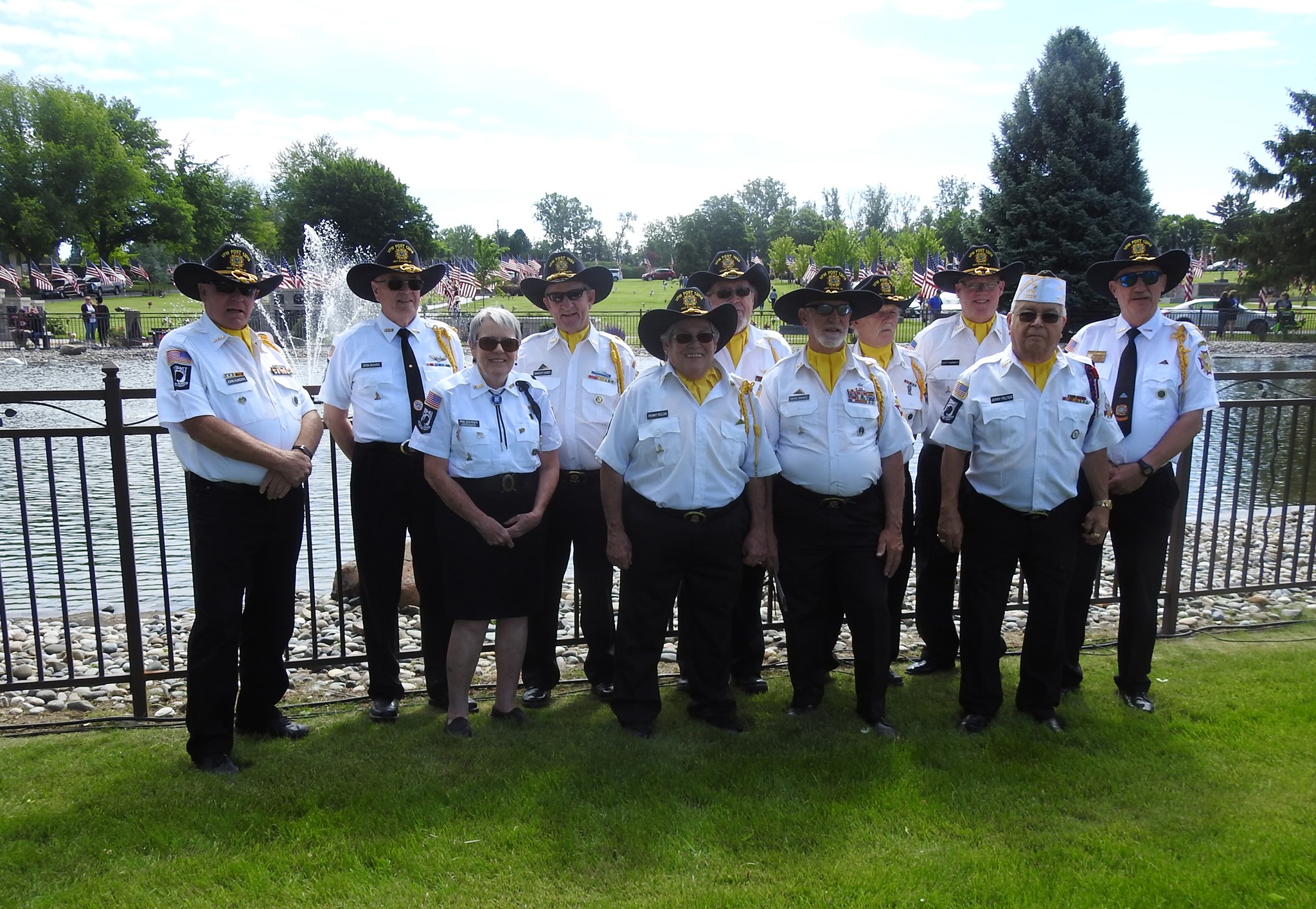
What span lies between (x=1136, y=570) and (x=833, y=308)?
210 centimetres

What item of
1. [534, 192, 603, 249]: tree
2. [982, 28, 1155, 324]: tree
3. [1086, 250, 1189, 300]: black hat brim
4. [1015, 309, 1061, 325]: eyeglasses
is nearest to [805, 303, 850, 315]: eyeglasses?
[1015, 309, 1061, 325]: eyeglasses

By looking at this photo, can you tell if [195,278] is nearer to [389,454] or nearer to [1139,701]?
[389,454]

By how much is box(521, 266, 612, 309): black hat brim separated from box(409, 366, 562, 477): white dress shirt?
87cm

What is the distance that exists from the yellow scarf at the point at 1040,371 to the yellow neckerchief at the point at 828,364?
851mm

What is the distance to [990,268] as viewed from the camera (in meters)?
5.20

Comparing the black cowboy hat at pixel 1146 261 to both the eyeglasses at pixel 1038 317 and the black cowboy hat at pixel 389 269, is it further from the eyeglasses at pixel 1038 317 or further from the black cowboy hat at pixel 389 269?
the black cowboy hat at pixel 389 269

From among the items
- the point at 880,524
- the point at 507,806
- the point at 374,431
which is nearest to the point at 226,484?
Answer: the point at 374,431

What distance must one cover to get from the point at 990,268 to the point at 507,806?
387 centimetres

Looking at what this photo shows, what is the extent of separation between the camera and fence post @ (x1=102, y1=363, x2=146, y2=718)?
4184 mm

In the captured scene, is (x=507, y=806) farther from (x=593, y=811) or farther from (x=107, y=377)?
(x=107, y=377)

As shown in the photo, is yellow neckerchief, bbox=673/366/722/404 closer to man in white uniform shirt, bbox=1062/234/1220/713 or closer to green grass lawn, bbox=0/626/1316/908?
green grass lawn, bbox=0/626/1316/908

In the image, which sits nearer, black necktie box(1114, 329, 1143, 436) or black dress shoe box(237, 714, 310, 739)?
black dress shoe box(237, 714, 310, 739)

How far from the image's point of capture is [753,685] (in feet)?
15.9

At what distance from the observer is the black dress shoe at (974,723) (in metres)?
4.30
